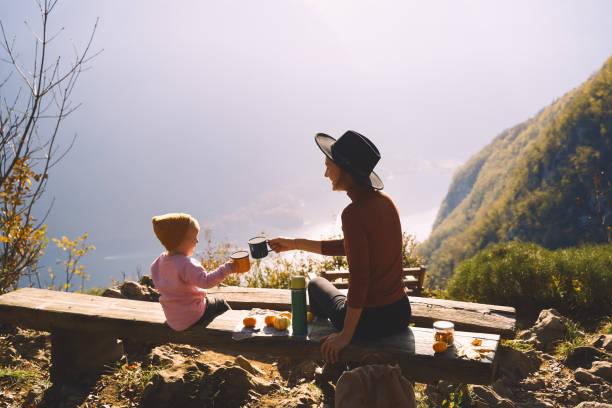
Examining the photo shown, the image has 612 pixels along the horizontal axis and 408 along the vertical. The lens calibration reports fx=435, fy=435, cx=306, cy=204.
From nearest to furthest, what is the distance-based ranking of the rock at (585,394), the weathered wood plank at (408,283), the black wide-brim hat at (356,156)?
the black wide-brim hat at (356,156) → the rock at (585,394) → the weathered wood plank at (408,283)

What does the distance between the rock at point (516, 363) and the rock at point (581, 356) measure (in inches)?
12.2

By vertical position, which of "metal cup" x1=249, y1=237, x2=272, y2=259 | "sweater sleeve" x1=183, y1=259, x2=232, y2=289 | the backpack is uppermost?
"metal cup" x1=249, y1=237, x2=272, y2=259

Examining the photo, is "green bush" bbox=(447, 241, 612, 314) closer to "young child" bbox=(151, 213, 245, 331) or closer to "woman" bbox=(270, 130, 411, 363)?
"woman" bbox=(270, 130, 411, 363)

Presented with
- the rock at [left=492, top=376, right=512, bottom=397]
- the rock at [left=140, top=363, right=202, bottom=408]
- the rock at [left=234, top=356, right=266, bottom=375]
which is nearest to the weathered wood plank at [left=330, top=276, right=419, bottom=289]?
the rock at [left=492, top=376, right=512, bottom=397]

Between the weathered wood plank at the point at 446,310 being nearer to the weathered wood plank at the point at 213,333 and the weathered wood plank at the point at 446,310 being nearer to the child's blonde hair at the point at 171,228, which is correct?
the weathered wood plank at the point at 213,333

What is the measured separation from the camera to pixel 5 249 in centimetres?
588

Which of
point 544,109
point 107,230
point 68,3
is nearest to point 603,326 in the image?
point 544,109

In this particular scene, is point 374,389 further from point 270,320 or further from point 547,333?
point 547,333

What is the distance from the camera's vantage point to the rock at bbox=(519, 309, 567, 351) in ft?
17.4

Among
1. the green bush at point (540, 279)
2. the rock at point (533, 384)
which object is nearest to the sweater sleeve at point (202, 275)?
the rock at point (533, 384)

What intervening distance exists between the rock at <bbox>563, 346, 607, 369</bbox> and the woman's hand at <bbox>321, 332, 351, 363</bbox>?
3.25 metres

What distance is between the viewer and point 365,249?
2.96m

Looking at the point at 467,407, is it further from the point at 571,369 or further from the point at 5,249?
the point at 5,249

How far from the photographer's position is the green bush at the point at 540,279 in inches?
249
